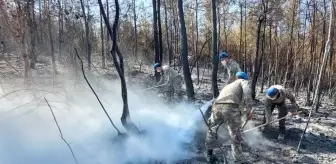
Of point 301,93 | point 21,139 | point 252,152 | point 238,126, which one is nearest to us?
point 21,139

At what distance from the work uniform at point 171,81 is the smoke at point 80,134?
1.81 meters

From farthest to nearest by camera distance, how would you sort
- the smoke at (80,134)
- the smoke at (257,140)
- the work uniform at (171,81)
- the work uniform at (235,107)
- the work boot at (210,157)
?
the work uniform at (171,81) → the smoke at (257,140) → the work boot at (210,157) → the work uniform at (235,107) → the smoke at (80,134)

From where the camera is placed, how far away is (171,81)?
32.9 ft

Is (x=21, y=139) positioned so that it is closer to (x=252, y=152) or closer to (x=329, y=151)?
(x=252, y=152)

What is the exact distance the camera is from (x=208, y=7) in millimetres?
19516

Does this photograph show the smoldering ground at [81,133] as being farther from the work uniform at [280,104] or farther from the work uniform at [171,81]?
the work uniform at [171,81]

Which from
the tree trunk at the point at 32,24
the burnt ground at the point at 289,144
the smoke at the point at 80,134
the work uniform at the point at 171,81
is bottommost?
the burnt ground at the point at 289,144

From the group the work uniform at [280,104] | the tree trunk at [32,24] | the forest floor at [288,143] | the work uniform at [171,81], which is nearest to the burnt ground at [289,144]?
the forest floor at [288,143]

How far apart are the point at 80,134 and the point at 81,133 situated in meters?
0.05

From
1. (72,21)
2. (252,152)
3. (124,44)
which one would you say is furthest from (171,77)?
(124,44)

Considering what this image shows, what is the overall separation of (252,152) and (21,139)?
4.25 m

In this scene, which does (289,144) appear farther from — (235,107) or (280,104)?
(235,107)

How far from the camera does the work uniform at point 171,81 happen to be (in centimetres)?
995

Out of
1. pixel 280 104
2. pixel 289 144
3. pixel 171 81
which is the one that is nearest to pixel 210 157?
pixel 289 144
